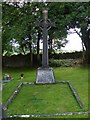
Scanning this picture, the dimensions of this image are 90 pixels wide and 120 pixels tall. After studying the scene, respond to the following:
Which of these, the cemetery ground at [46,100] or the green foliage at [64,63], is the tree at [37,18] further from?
the cemetery ground at [46,100]

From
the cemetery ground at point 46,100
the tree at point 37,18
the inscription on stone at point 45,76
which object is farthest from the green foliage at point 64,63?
the cemetery ground at point 46,100

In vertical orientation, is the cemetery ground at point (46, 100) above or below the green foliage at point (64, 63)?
below

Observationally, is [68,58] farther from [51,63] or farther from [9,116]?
[9,116]

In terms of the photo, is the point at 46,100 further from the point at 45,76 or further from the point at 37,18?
the point at 37,18

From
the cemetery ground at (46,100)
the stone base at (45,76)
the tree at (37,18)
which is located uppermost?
the tree at (37,18)

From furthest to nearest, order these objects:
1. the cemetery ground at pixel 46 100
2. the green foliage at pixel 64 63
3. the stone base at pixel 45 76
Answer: the green foliage at pixel 64 63, the stone base at pixel 45 76, the cemetery ground at pixel 46 100

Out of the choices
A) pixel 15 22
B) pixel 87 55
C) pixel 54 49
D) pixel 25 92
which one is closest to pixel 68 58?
pixel 54 49

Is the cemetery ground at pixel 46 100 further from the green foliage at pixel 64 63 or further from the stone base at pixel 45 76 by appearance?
the green foliage at pixel 64 63

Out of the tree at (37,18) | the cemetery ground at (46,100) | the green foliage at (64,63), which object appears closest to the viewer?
the cemetery ground at (46,100)

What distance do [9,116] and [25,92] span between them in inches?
110

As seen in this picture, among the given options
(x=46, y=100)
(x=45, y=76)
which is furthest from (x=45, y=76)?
(x=46, y=100)

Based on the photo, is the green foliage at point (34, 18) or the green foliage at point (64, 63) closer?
the green foliage at point (34, 18)

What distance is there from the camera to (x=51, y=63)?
1594 cm

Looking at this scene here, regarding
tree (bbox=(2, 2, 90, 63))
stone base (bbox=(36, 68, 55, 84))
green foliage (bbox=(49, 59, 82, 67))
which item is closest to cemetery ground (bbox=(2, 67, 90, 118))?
stone base (bbox=(36, 68, 55, 84))
